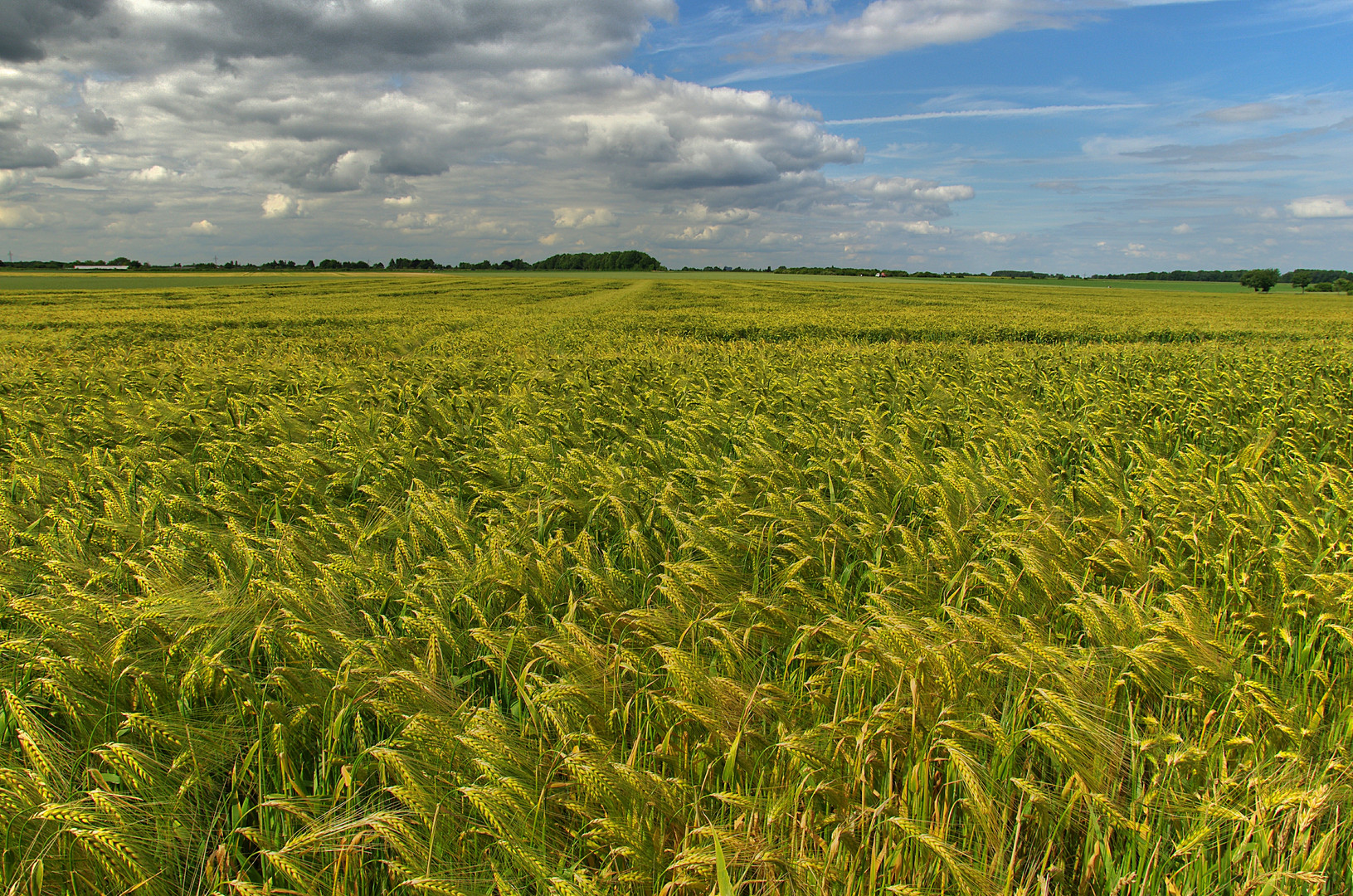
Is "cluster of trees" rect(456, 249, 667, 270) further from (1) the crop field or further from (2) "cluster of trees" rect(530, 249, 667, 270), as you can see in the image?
Answer: (1) the crop field

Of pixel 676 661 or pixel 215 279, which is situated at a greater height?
pixel 215 279

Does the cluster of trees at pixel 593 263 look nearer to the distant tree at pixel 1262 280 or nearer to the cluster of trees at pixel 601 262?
the cluster of trees at pixel 601 262

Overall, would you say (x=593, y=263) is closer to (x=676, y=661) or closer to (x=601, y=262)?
(x=601, y=262)

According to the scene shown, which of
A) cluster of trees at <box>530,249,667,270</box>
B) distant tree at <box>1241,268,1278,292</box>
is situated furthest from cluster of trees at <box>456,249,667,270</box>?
distant tree at <box>1241,268,1278,292</box>

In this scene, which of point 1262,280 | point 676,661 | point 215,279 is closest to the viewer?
point 676,661

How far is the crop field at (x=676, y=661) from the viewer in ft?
4.98

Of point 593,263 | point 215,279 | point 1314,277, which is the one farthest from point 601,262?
point 1314,277

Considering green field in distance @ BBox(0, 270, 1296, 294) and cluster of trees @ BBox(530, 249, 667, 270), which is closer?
green field in distance @ BBox(0, 270, 1296, 294)

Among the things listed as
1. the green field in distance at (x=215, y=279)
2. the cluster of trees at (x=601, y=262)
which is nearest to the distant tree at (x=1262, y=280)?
the green field in distance at (x=215, y=279)

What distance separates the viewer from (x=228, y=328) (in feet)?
A: 65.1

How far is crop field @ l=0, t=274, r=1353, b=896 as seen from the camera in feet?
4.98

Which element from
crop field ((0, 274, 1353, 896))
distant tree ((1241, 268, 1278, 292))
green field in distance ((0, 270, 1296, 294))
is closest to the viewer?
crop field ((0, 274, 1353, 896))

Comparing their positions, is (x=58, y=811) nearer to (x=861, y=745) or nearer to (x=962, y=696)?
(x=861, y=745)

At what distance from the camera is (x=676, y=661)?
1769mm
